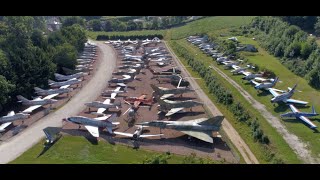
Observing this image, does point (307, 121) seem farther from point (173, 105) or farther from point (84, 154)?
point (84, 154)

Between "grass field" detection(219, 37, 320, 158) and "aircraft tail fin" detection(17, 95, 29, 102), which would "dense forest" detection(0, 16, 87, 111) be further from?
"grass field" detection(219, 37, 320, 158)

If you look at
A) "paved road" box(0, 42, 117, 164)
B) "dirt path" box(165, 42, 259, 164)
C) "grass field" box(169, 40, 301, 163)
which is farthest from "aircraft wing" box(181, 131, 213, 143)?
"paved road" box(0, 42, 117, 164)

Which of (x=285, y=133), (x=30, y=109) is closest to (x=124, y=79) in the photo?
(x=30, y=109)

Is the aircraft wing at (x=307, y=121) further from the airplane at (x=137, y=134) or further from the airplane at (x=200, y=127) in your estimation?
the airplane at (x=137, y=134)

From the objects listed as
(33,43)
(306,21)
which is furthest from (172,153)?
(306,21)

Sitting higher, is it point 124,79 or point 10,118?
point 10,118
